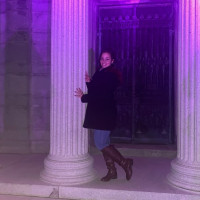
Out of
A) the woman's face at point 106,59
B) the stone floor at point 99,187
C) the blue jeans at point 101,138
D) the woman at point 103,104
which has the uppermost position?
the woman's face at point 106,59

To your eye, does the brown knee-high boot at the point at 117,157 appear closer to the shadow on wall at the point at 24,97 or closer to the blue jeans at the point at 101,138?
the blue jeans at the point at 101,138

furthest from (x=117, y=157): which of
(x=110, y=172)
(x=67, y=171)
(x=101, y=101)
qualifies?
(x=101, y=101)

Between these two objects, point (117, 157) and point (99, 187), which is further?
point (117, 157)

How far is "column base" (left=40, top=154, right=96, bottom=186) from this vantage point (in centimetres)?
481

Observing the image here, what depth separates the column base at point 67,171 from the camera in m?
4.81

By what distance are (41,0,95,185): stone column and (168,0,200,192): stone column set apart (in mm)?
1561

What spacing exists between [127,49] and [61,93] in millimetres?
3229

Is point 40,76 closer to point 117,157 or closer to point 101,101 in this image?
point 101,101

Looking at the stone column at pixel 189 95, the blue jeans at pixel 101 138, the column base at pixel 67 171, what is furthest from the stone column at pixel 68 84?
the stone column at pixel 189 95

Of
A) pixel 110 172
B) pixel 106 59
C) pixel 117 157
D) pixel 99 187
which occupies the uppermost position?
pixel 106 59

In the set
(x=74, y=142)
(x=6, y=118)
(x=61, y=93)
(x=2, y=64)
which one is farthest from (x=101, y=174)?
(x=2, y=64)

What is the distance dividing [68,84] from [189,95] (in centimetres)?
196

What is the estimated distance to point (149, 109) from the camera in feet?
25.1

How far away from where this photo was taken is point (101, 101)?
478 cm
